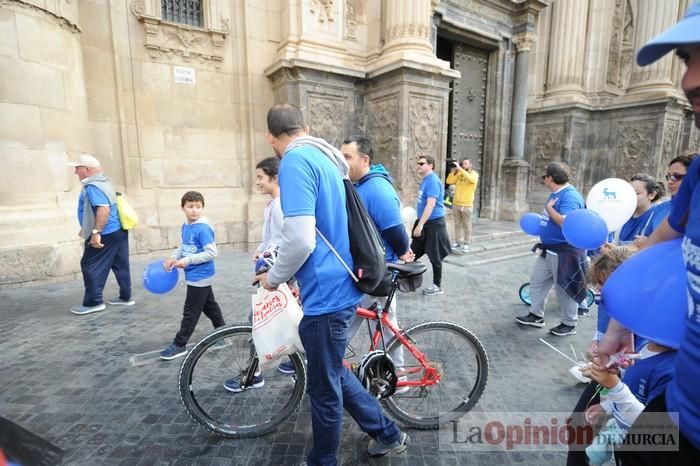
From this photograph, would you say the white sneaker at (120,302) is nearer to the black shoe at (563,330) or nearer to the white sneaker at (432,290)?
the white sneaker at (432,290)

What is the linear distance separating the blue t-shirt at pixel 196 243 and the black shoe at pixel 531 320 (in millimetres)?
3355

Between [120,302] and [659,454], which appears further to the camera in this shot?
[120,302]

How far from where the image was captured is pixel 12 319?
4199mm

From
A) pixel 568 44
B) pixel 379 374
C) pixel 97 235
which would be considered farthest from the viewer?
pixel 568 44

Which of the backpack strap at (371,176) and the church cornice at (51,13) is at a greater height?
the church cornice at (51,13)

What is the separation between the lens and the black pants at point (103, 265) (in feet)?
14.7

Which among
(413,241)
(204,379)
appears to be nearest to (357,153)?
(204,379)

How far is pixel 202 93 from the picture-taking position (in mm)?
Answer: 7164

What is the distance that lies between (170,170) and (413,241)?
15.7ft

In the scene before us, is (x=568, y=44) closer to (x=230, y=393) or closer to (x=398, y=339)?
(x=398, y=339)

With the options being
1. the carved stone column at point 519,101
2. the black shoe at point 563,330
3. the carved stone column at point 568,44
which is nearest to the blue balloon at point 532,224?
the black shoe at point 563,330

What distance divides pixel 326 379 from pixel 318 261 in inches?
23.9

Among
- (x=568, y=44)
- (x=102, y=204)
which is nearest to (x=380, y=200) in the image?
(x=102, y=204)

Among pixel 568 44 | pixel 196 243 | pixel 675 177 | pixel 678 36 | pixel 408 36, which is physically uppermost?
pixel 568 44
